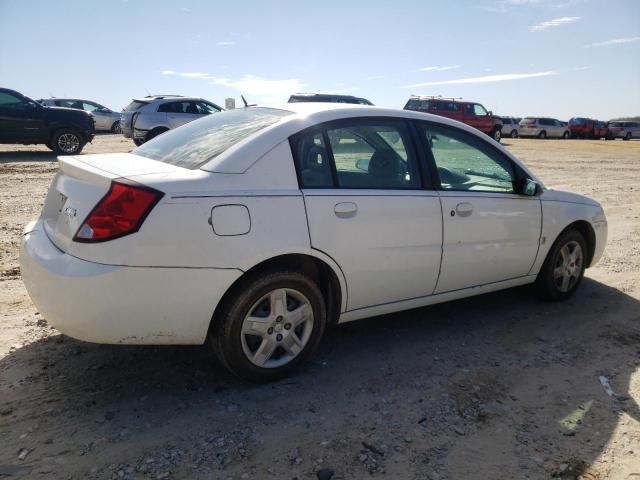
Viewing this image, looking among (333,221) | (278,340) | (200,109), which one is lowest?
(278,340)

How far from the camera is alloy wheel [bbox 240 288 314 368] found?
2939 mm

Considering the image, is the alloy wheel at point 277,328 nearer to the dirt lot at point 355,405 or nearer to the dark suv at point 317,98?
the dirt lot at point 355,405

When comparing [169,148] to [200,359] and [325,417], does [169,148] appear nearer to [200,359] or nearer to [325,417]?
[200,359]

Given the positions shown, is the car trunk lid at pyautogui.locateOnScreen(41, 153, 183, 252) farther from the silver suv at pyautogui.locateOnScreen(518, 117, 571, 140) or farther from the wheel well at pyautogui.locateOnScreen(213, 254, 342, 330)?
the silver suv at pyautogui.locateOnScreen(518, 117, 571, 140)

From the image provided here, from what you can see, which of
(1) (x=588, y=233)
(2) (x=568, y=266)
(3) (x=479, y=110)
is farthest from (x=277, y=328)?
(3) (x=479, y=110)

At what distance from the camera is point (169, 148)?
336cm

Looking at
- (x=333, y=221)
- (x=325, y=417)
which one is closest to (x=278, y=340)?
(x=325, y=417)

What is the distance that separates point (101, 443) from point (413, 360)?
1.95 meters

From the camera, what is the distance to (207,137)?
3318 mm

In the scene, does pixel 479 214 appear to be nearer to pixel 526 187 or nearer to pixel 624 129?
pixel 526 187

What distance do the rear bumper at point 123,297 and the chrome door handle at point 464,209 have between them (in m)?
1.69

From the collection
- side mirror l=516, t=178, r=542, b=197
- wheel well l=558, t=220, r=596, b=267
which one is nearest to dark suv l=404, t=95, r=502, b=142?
wheel well l=558, t=220, r=596, b=267

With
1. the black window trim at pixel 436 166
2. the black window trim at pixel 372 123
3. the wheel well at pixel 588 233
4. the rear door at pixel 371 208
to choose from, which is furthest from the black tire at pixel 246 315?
the wheel well at pixel 588 233

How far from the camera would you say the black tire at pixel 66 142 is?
1422cm
